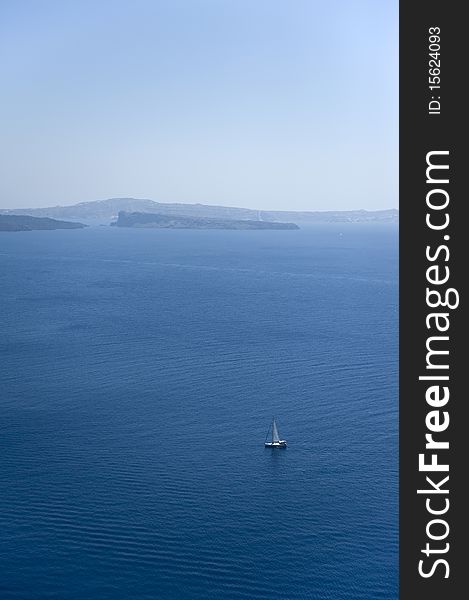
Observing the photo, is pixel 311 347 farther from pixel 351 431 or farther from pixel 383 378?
pixel 351 431

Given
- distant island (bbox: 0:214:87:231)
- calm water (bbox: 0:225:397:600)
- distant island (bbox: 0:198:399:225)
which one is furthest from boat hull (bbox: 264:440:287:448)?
distant island (bbox: 0:198:399:225)

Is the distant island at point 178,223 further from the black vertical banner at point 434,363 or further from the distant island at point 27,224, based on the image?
the black vertical banner at point 434,363

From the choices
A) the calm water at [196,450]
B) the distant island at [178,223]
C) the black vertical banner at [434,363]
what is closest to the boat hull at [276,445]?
the calm water at [196,450]

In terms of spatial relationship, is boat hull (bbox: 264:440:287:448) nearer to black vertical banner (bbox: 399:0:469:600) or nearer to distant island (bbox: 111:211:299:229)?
black vertical banner (bbox: 399:0:469:600)

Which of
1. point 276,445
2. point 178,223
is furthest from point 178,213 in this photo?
point 276,445

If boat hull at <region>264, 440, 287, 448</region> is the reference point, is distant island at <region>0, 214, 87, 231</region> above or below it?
above

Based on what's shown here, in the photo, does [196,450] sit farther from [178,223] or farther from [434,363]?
[178,223]
